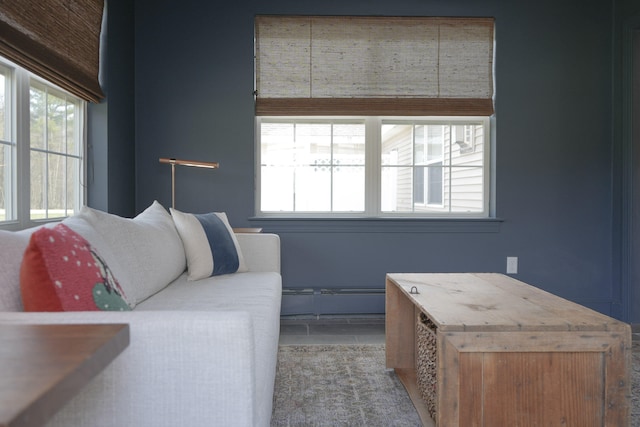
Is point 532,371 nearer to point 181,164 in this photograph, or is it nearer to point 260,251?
point 260,251

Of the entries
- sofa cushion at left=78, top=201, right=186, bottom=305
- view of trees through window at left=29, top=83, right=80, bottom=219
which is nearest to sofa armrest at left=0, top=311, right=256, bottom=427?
sofa cushion at left=78, top=201, right=186, bottom=305

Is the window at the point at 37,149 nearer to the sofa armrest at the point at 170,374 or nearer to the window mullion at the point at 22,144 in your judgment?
the window mullion at the point at 22,144

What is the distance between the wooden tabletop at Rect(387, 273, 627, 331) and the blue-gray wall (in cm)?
Answer: 134

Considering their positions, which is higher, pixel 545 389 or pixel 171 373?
pixel 171 373

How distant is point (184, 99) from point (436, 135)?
195 centimetres

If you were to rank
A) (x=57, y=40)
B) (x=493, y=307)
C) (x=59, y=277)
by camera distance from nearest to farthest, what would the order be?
(x=59, y=277), (x=493, y=307), (x=57, y=40)

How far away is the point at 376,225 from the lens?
3586 millimetres

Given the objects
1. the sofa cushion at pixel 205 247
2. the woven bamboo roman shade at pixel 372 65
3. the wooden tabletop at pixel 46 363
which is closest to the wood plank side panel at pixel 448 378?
the wooden tabletop at pixel 46 363

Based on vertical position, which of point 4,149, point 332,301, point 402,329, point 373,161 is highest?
point 373,161

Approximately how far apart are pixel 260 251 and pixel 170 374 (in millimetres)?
1890

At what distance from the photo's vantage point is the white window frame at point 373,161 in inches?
143

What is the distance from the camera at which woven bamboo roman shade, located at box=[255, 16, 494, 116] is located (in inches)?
139

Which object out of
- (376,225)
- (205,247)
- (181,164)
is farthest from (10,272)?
(376,225)

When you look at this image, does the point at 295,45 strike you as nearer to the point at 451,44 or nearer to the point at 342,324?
the point at 451,44
